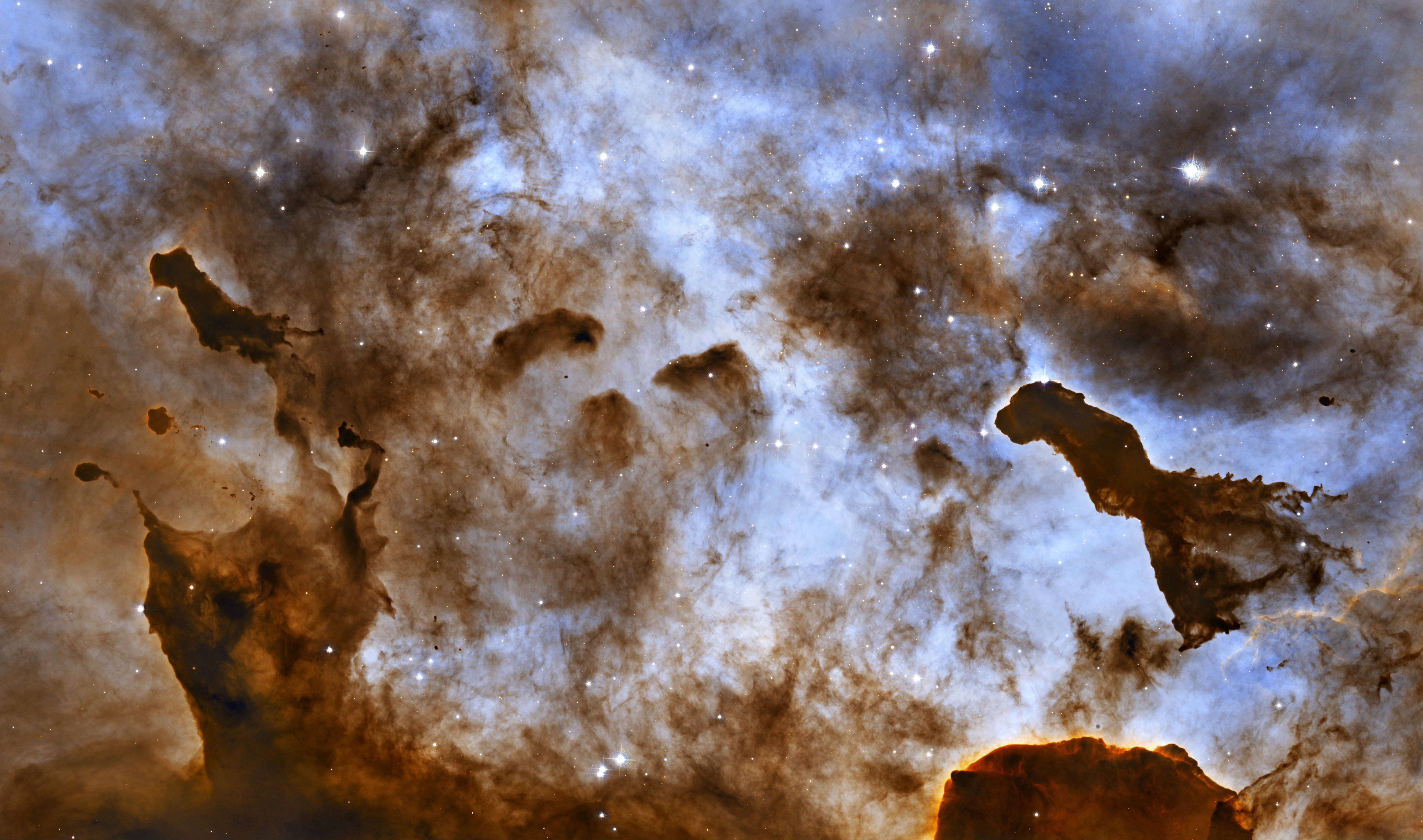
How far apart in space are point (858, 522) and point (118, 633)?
7348mm

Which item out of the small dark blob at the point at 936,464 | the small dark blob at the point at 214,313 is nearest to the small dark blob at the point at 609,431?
the small dark blob at the point at 936,464

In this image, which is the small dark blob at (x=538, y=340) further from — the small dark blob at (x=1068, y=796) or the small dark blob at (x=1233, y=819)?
the small dark blob at (x=1233, y=819)

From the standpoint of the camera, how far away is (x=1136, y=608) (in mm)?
6703

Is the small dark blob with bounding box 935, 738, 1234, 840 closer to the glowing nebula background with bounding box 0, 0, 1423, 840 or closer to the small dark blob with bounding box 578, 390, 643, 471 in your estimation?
the glowing nebula background with bounding box 0, 0, 1423, 840

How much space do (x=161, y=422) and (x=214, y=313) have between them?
46.5 inches

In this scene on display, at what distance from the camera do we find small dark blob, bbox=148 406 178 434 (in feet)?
22.1

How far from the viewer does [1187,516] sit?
6703 mm

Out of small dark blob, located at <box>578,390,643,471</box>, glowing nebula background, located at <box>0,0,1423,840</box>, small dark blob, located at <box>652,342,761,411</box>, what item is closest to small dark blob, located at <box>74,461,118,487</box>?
glowing nebula background, located at <box>0,0,1423,840</box>

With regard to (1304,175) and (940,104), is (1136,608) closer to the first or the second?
(1304,175)

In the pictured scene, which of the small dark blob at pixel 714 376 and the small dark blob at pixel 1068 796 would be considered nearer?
the small dark blob at pixel 1068 796

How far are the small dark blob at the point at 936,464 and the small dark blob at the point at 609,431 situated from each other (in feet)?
9.06

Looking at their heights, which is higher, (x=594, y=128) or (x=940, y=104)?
(x=940, y=104)

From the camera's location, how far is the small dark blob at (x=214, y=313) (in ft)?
22.1

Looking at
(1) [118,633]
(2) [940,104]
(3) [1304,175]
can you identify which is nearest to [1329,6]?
(3) [1304,175]
